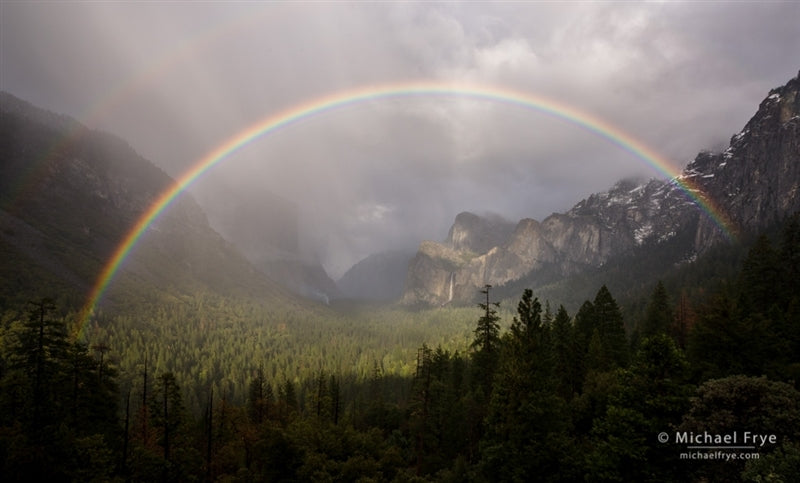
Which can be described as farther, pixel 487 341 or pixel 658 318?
pixel 658 318

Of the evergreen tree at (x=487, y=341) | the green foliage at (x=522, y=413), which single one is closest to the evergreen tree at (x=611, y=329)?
the green foliage at (x=522, y=413)

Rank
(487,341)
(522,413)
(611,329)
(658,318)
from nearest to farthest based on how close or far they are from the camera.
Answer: (522,413) → (487,341) → (611,329) → (658,318)

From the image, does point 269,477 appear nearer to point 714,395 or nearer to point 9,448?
point 9,448

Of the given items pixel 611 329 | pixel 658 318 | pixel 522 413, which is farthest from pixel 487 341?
pixel 658 318

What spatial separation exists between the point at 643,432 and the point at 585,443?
7131mm

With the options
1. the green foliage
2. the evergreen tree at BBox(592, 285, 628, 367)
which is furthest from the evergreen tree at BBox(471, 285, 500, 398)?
the evergreen tree at BBox(592, 285, 628, 367)

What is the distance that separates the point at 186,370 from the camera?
149 metres

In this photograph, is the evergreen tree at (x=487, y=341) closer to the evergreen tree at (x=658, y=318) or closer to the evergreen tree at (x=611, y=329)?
the evergreen tree at (x=611, y=329)

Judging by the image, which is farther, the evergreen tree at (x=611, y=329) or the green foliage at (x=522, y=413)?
the evergreen tree at (x=611, y=329)

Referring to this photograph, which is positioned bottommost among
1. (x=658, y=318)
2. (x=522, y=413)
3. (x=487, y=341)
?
(x=522, y=413)

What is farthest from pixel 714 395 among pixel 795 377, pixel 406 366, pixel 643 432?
pixel 406 366

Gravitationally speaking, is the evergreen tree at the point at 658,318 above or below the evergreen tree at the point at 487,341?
above

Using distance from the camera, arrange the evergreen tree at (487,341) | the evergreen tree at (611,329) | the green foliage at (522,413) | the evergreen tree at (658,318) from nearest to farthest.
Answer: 1. the green foliage at (522,413)
2. the evergreen tree at (487,341)
3. the evergreen tree at (611,329)
4. the evergreen tree at (658,318)

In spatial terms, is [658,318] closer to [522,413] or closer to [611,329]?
[611,329]
